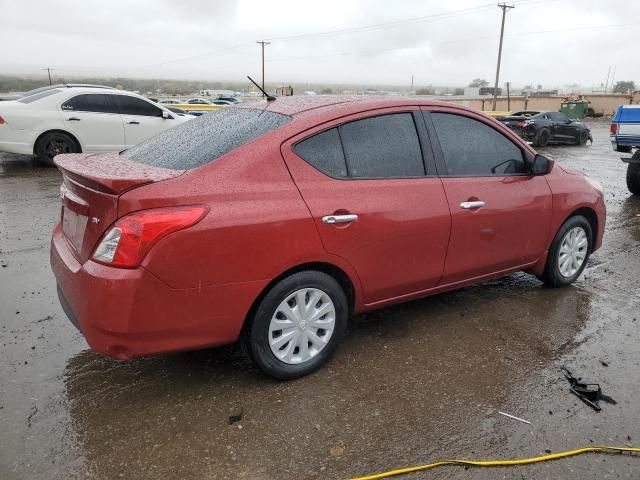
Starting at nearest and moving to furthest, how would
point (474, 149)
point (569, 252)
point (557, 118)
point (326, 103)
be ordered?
point (326, 103), point (474, 149), point (569, 252), point (557, 118)

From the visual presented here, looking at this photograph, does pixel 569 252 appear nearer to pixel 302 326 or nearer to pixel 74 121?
pixel 302 326

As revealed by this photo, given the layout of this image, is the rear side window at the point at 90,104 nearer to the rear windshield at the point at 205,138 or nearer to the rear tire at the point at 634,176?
the rear windshield at the point at 205,138

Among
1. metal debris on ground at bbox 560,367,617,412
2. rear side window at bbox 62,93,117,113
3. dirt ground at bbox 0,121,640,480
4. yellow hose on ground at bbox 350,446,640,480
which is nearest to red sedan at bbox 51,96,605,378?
dirt ground at bbox 0,121,640,480

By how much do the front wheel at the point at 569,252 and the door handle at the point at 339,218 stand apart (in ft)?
7.29

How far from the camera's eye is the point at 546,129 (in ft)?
65.8

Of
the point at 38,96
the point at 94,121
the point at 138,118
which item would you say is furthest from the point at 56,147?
the point at 138,118

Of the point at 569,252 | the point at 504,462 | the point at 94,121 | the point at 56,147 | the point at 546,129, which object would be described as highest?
the point at 94,121

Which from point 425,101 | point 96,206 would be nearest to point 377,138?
point 425,101

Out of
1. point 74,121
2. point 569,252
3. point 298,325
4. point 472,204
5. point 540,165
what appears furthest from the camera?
point 74,121

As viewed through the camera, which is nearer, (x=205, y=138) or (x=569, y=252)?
(x=205, y=138)

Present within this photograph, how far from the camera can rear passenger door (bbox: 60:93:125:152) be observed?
959 cm

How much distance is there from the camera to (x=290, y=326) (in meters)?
3.00

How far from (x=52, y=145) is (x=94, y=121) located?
0.86 m

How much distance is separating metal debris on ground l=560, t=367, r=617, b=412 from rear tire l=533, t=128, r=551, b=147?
18.3 m
